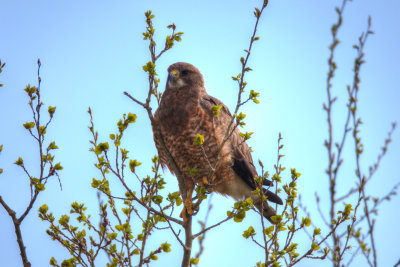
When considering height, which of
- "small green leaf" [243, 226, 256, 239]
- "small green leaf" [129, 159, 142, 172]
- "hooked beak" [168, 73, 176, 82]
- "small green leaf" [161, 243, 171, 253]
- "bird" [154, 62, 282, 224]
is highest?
"hooked beak" [168, 73, 176, 82]

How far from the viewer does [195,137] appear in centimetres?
429

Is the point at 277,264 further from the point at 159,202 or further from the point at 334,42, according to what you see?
the point at 334,42

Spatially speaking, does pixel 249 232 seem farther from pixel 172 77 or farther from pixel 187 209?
pixel 172 77

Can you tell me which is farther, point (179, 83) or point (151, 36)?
point (179, 83)

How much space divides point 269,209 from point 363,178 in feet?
6.77

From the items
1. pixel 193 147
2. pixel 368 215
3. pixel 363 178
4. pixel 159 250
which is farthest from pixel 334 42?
pixel 159 250

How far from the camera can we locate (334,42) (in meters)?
3.61

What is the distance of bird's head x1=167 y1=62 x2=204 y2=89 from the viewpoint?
16.4 ft

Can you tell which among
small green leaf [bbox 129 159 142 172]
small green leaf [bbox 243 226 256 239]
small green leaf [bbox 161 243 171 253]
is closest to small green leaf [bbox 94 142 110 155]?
small green leaf [bbox 129 159 142 172]

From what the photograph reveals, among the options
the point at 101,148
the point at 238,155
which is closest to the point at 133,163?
the point at 101,148

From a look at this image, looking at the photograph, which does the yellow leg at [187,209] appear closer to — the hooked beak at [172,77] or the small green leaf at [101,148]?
the small green leaf at [101,148]

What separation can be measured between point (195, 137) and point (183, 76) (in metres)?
1.11

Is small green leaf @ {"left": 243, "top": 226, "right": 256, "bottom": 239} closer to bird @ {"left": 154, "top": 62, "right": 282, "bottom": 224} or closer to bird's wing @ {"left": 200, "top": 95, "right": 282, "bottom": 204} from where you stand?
bird @ {"left": 154, "top": 62, "right": 282, "bottom": 224}

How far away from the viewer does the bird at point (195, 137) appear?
14.7ft
